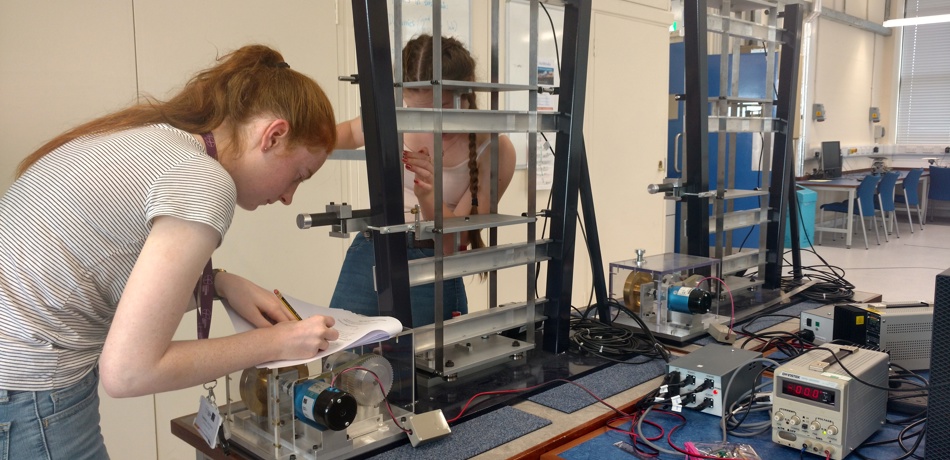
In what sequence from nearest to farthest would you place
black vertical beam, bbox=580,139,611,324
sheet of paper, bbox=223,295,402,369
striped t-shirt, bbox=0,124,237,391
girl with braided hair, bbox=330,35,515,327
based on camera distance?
striped t-shirt, bbox=0,124,237,391 → sheet of paper, bbox=223,295,402,369 → girl with braided hair, bbox=330,35,515,327 → black vertical beam, bbox=580,139,611,324

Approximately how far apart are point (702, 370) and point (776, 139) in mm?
1466

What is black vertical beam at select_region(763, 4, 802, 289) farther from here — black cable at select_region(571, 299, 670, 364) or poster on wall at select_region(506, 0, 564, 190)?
poster on wall at select_region(506, 0, 564, 190)

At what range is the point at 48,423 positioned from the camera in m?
0.97

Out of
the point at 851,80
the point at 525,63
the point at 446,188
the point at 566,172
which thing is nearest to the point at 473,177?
the point at 446,188

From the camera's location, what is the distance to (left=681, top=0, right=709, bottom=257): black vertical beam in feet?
7.16

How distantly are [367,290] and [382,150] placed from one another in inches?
21.6

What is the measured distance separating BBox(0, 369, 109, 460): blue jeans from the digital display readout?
1202mm

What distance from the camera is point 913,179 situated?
320 inches

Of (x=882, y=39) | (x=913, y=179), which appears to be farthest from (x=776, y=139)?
(x=882, y=39)

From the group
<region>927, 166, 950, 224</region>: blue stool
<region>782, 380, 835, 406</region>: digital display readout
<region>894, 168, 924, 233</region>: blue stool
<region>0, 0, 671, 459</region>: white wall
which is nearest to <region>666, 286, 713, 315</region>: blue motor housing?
<region>782, 380, 835, 406</region>: digital display readout

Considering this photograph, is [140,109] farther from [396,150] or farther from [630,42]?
[630,42]

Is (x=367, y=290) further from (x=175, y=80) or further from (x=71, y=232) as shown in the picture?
(x=175, y=80)

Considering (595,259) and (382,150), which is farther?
(595,259)

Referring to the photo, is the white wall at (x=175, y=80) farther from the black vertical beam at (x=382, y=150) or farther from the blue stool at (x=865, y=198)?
the blue stool at (x=865, y=198)
